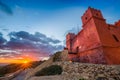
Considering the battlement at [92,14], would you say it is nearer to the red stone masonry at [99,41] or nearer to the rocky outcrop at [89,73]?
the red stone masonry at [99,41]

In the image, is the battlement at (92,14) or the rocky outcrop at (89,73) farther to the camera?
the battlement at (92,14)

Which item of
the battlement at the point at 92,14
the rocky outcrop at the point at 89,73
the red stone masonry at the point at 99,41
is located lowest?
the rocky outcrop at the point at 89,73

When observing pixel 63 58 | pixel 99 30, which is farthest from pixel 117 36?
pixel 63 58

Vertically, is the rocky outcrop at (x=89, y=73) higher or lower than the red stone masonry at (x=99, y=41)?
lower

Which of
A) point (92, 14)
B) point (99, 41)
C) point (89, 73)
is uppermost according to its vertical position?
point (92, 14)

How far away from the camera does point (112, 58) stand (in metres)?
14.9

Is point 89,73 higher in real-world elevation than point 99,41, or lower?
lower

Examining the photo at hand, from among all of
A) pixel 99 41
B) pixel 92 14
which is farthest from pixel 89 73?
pixel 92 14

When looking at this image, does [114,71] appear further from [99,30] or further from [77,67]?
[99,30]

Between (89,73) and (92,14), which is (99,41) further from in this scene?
(89,73)

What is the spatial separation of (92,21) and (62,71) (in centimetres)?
1202

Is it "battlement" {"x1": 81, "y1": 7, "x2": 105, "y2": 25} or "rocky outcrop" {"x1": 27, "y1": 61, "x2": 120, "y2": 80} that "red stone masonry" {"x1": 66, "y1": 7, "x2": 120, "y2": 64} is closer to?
"battlement" {"x1": 81, "y1": 7, "x2": 105, "y2": 25}

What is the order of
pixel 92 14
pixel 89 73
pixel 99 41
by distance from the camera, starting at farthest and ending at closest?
pixel 92 14 → pixel 99 41 → pixel 89 73

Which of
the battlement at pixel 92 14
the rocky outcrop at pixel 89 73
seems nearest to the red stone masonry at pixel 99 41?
the battlement at pixel 92 14
